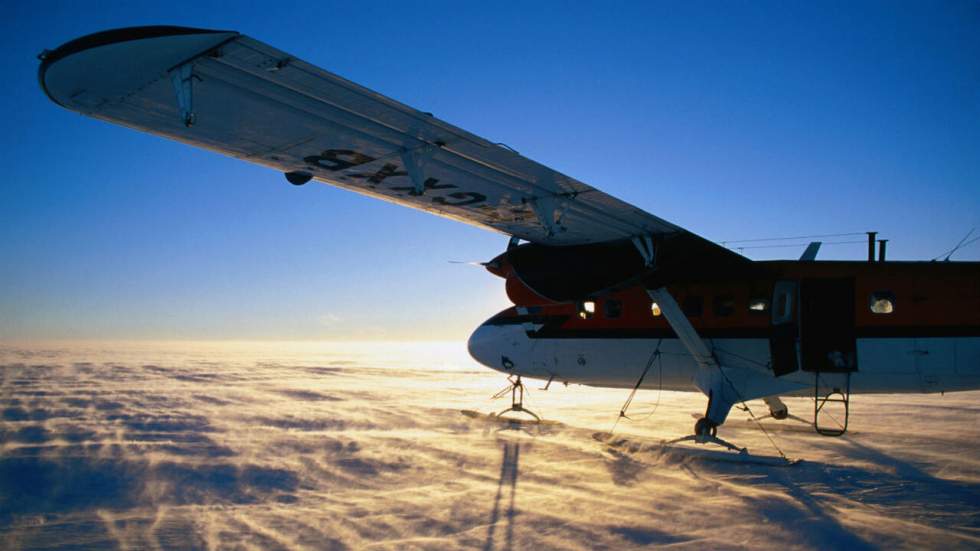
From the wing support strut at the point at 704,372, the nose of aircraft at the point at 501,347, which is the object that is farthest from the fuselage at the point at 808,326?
Answer: the nose of aircraft at the point at 501,347

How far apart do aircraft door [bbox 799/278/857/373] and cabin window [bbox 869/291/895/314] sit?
50cm

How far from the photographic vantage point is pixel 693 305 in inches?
473

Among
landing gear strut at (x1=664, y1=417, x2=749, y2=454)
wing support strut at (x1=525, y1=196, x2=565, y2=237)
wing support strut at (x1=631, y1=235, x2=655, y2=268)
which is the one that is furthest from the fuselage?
wing support strut at (x1=525, y1=196, x2=565, y2=237)

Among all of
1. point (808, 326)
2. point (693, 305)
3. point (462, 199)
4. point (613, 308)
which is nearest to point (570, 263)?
point (462, 199)

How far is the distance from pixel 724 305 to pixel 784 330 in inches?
50.0

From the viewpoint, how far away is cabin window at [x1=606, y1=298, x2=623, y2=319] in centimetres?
1287

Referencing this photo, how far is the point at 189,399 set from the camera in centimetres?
2103

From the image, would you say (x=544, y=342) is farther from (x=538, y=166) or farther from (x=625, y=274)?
(x=538, y=166)

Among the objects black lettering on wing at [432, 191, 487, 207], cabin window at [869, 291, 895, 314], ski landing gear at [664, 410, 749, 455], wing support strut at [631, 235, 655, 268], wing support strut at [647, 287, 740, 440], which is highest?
black lettering on wing at [432, 191, 487, 207]

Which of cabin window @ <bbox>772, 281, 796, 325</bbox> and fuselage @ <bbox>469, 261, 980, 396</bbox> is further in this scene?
cabin window @ <bbox>772, 281, 796, 325</bbox>

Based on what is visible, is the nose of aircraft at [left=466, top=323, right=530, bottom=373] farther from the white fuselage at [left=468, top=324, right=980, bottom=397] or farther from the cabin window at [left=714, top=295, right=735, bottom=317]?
the cabin window at [left=714, top=295, right=735, bottom=317]

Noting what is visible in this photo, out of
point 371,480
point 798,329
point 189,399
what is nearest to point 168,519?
point 371,480

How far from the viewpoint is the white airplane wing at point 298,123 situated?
425cm

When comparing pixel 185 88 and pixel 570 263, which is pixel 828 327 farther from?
pixel 185 88
